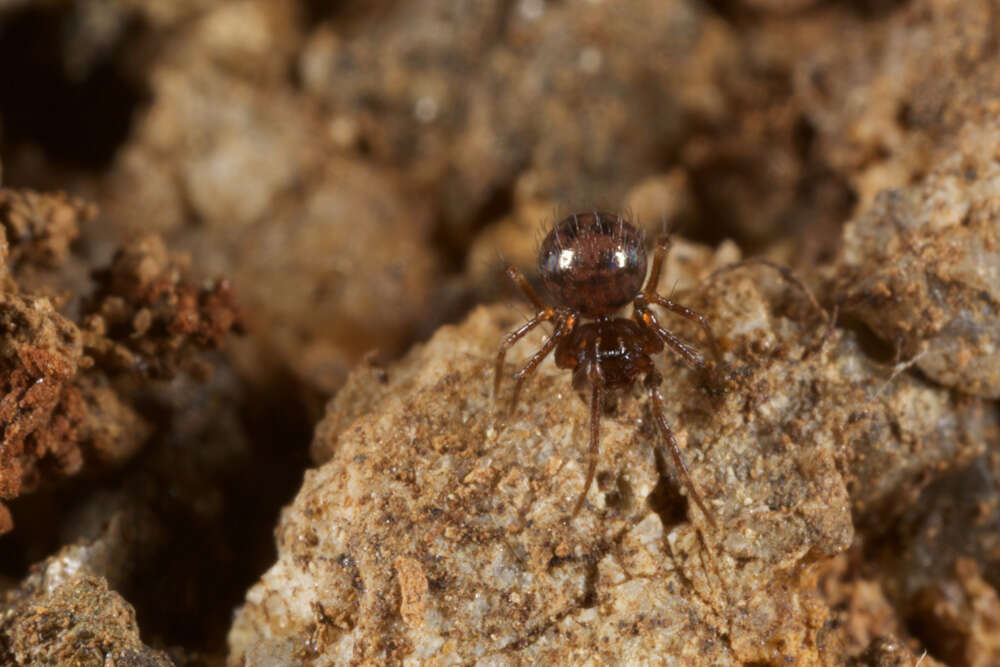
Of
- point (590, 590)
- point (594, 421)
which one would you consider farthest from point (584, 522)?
point (594, 421)

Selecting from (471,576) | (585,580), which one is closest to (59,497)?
(471,576)

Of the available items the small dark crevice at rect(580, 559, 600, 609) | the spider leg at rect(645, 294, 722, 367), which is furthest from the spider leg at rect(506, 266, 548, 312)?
the small dark crevice at rect(580, 559, 600, 609)

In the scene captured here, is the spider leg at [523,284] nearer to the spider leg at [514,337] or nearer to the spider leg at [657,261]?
the spider leg at [514,337]

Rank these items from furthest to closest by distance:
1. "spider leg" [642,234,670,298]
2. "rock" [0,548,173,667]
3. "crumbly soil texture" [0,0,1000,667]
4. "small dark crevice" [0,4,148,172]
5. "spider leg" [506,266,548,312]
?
"small dark crevice" [0,4,148,172], "spider leg" [506,266,548,312], "spider leg" [642,234,670,298], "crumbly soil texture" [0,0,1000,667], "rock" [0,548,173,667]

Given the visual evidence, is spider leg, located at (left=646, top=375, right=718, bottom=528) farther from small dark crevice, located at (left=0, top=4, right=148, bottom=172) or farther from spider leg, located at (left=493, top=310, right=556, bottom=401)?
small dark crevice, located at (left=0, top=4, right=148, bottom=172)

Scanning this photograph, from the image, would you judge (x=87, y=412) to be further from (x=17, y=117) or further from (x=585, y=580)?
(x=17, y=117)

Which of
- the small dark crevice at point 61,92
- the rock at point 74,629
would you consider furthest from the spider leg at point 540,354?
the small dark crevice at point 61,92
